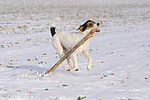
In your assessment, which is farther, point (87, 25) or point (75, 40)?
point (75, 40)

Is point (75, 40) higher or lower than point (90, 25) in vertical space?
lower

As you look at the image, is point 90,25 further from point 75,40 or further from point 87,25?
point 75,40

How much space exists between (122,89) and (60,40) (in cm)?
266

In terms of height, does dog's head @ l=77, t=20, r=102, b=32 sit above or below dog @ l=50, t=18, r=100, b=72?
above

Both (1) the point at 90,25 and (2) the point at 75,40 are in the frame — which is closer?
(1) the point at 90,25

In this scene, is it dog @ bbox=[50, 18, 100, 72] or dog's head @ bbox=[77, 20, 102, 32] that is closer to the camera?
dog's head @ bbox=[77, 20, 102, 32]

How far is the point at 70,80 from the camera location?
24.8 feet

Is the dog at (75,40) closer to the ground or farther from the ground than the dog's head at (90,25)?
closer to the ground

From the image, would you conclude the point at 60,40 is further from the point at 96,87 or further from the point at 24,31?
the point at 24,31

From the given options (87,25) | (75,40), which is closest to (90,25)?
(87,25)

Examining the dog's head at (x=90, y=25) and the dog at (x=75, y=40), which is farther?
the dog at (x=75, y=40)

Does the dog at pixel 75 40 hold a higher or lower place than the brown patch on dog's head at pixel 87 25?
lower

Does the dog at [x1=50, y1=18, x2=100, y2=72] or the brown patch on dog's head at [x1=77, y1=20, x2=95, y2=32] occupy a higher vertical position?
the brown patch on dog's head at [x1=77, y1=20, x2=95, y2=32]

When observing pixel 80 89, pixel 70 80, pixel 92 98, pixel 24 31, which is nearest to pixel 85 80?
pixel 70 80
